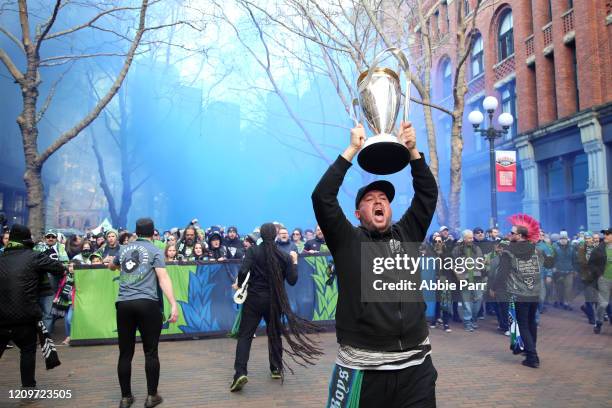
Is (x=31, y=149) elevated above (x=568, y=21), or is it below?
below

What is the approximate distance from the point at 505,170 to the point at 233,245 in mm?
7380

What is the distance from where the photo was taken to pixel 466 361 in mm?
6734

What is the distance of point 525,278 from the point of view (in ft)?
21.9

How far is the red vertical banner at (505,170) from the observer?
1258 centimetres

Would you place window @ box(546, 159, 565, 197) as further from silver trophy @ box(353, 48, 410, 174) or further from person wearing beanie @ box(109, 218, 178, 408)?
silver trophy @ box(353, 48, 410, 174)

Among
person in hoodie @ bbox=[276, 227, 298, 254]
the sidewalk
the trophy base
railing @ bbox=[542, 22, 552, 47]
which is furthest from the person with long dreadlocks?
railing @ bbox=[542, 22, 552, 47]

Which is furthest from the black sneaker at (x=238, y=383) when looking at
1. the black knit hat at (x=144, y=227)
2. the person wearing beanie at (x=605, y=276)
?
the person wearing beanie at (x=605, y=276)

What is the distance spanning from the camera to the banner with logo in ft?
27.4

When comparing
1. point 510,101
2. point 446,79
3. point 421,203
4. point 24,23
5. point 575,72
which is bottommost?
point 421,203

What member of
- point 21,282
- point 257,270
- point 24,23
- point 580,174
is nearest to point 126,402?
point 21,282

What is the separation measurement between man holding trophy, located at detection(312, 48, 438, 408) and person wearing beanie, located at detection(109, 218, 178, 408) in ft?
9.12

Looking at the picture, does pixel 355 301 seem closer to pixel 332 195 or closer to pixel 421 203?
pixel 332 195

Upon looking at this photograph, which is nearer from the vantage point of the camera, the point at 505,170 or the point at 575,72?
the point at 505,170

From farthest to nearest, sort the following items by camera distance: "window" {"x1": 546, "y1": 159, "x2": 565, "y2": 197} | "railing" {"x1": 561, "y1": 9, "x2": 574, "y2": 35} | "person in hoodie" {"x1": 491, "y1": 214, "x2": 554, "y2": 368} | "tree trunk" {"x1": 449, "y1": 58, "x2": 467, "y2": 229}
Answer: "window" {"x1": 546, "y1": 159, "x2": 565, "y2": 197} → "railing" {"x1": 561, "y1": 9, "x2": 574, "y2": 35} → "tree trunk" {"x1": 449, "y1": 58, "x2": 467, "y2": 229} → "person in hoodie" {"x1": 491, "y1": 214, "x2": 554, "y2": 368}
